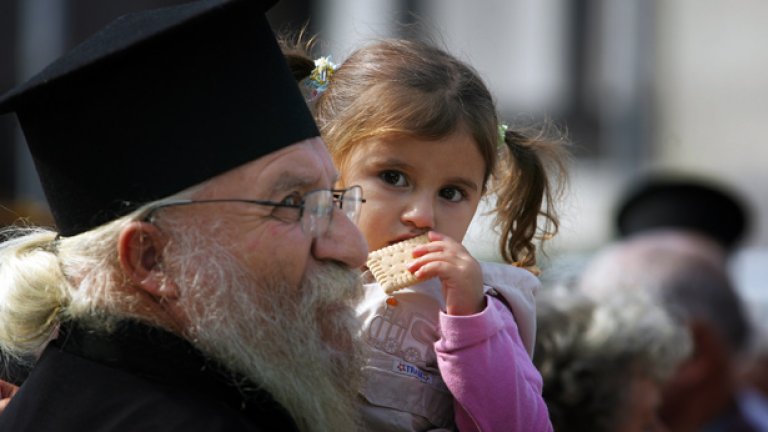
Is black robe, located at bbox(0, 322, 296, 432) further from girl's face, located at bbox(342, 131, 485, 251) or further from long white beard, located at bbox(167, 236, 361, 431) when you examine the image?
girl's face, located at bbox(342, 131, 485, 251)

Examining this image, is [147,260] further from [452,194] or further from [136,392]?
[452,194]

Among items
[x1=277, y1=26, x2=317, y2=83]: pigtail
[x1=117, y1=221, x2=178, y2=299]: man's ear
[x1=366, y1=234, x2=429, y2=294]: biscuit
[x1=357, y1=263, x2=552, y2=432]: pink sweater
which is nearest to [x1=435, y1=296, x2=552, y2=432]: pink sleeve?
[x1=357, y1=263, x2=552, y2=432]: pink sweater

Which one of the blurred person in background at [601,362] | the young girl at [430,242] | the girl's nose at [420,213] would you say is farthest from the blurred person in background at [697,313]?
the girl's nose at [420,213]

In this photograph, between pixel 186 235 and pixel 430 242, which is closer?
pixel 186 235

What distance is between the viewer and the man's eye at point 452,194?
2861 mm

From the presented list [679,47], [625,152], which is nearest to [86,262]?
[625,152]

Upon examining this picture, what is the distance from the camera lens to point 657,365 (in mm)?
4289

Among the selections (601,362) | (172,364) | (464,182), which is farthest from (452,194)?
(601,362)

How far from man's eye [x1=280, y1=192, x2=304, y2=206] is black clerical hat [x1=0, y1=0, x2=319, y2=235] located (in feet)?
0.36

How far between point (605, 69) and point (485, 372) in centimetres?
1511

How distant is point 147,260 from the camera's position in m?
2.55

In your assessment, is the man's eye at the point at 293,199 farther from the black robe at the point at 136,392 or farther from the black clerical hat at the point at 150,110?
the black robe at the point at 136,392

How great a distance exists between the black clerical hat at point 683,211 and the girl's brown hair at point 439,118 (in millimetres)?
4056

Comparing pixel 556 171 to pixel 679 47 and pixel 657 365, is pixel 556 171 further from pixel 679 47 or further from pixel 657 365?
pixel 679 47
